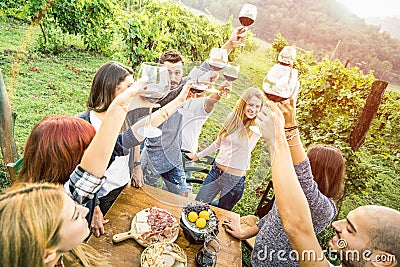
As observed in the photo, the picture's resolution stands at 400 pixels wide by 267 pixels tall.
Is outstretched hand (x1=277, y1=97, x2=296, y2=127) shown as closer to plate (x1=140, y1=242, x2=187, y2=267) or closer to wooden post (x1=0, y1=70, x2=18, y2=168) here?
plate (x1=140, y1=242, x2=187, y2=267)

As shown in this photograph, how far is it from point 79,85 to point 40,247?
5.38m

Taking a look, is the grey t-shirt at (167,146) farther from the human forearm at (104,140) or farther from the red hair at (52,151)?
the red hair at (52,151)

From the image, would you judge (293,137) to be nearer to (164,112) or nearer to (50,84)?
(164,112)

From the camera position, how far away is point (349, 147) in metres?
3.15

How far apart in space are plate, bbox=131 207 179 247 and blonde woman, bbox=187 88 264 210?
1.01 ft

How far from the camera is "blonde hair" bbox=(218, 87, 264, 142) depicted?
115cm

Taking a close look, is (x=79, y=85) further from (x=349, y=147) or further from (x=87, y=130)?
(x=349, y=147)

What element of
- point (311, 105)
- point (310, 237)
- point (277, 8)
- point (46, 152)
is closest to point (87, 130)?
point (46, 152)

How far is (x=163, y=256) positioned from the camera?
61.1 inches

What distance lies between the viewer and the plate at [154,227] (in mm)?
1699

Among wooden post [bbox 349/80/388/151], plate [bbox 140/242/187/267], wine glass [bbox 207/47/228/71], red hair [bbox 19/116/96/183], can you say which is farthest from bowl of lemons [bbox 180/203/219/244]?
wooden post [bbox 349/80/388/151]

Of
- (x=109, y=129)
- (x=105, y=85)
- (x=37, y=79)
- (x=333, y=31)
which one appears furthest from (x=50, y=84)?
(x=333, y=31)

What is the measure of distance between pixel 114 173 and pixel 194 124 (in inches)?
34.0

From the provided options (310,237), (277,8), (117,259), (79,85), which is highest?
(277,8)
